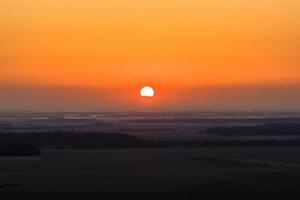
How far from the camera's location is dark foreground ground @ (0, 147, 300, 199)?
25516 millimetres

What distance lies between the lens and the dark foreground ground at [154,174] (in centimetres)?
2552

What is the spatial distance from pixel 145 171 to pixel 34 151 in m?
12.7

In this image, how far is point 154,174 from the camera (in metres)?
31.3

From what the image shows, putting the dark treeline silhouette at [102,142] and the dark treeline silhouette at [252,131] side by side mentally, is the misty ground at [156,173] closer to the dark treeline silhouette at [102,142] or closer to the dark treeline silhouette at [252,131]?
the dark treeline silhouette at [102,142]

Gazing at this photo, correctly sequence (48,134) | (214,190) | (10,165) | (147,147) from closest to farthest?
(214,190)
(10,165)
(147,147)
(48,134)

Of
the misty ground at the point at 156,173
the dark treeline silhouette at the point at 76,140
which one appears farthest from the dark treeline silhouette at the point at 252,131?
the misty ground at the point at 156,173

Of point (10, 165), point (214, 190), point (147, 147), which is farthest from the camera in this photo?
point (147, 147)

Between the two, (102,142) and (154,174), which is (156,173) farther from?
(102,142)

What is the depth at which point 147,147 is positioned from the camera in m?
48.6

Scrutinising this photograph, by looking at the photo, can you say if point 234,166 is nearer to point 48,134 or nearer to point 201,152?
point 201,152

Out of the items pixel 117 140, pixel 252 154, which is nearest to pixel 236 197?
pixel 252 154

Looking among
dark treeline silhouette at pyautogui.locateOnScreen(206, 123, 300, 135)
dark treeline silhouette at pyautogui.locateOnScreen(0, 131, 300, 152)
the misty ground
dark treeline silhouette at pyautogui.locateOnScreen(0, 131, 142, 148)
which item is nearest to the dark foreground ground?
the misty ground

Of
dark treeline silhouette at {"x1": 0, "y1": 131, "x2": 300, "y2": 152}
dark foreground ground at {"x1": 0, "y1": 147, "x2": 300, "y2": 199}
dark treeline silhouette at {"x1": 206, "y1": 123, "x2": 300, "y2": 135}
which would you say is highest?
dark treeline silhouette at {"x1": 206, "y1": 123, "x2": 300, "y2": 135}

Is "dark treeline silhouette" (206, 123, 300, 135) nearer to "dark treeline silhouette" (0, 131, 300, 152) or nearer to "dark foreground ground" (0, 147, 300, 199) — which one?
"dark treeline silhouette" (0, 131, 300, 152)
